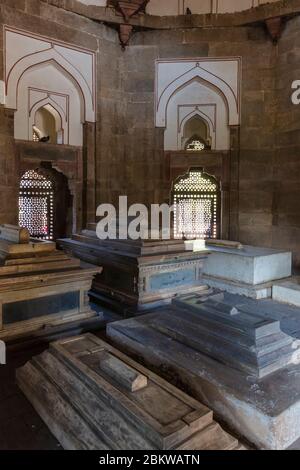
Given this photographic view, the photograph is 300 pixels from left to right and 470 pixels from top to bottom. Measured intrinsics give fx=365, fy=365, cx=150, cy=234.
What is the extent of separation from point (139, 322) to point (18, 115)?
4155mm

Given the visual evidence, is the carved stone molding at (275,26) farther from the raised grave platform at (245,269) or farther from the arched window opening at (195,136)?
the raised grave platform at (245,269)

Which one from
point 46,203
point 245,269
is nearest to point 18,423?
point 245,269

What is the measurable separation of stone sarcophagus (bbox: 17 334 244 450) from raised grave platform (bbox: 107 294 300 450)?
0.24 m

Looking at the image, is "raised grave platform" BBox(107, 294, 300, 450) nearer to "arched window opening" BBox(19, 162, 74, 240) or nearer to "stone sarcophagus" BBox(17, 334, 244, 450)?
"stone sarcophagus" BBox(17, 334, 244, 450)

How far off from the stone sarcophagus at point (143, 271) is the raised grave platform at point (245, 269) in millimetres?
336

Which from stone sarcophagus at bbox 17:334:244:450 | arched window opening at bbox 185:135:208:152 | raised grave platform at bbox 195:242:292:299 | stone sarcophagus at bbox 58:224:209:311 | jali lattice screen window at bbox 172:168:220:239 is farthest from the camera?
arched window opening at bbox 185:135:208:152

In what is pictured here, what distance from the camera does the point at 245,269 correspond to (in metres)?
4.41

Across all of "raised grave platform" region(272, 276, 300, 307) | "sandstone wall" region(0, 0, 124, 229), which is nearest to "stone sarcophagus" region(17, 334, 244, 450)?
"raised grave platform" region(272, 276, 300, 307)

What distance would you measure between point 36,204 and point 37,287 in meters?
3.62

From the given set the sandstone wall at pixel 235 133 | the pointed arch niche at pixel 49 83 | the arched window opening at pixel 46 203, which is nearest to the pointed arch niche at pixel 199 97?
the sandstone wall at pixel 235 133

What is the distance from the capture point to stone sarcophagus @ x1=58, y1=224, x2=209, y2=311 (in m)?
3.82

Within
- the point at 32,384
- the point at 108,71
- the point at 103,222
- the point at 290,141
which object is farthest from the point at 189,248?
the point at 108,71

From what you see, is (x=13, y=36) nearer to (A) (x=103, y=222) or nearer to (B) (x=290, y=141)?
(A) (x=103, y=222)

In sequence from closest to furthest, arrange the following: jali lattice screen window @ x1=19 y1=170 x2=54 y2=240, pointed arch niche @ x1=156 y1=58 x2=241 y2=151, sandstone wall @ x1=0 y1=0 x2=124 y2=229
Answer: sandstone wall @ x1=0 y1=0 x2=124 y2=229
jali lattice screen window @ x1=19 y1=170 x2=54 y2=240
pointed arch niche @ x1=156 y1=58 x2=241 y2=151
